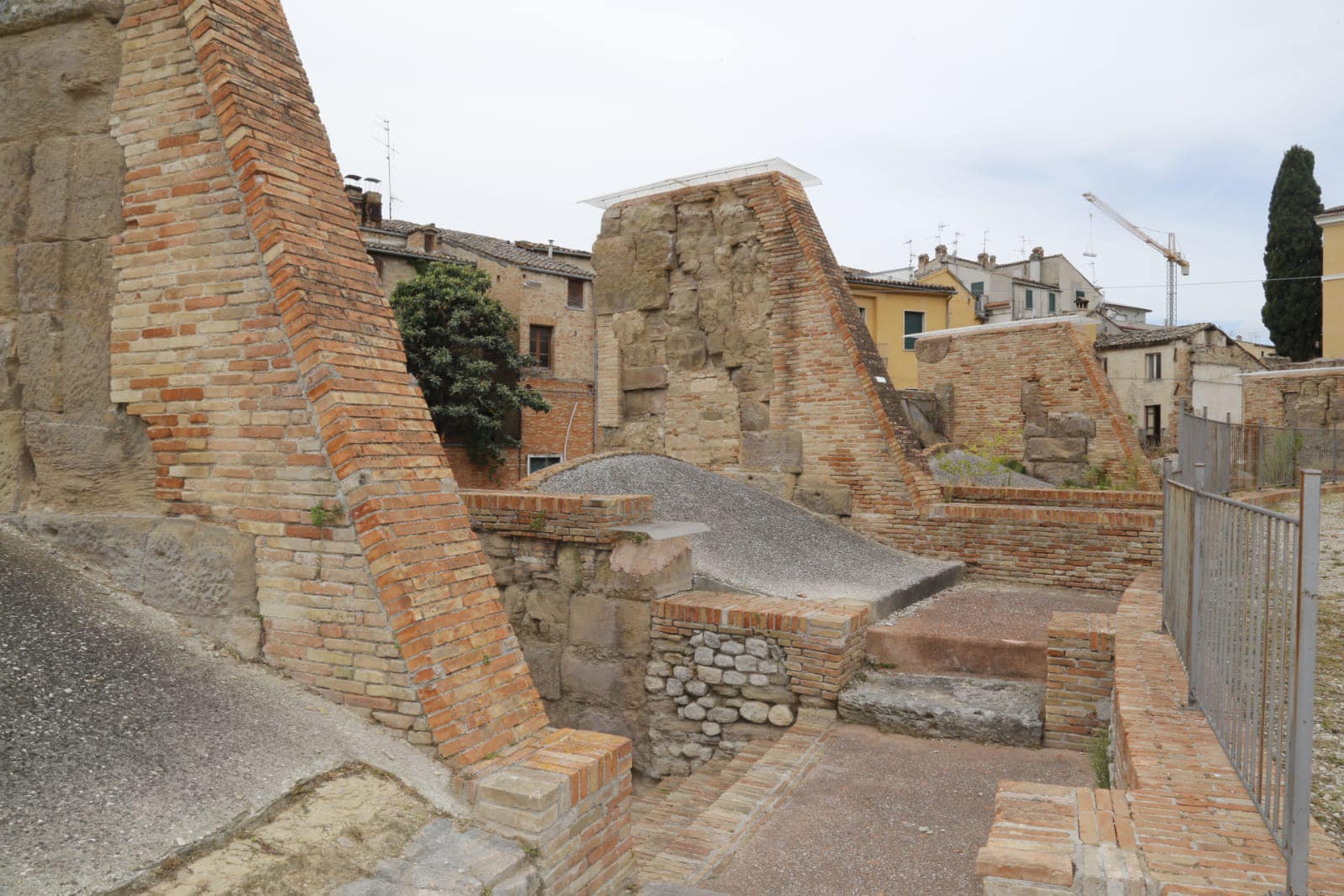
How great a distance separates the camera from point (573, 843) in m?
3.20

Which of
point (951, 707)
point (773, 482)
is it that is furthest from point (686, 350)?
point (951, 707)

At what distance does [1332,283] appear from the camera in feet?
77.5

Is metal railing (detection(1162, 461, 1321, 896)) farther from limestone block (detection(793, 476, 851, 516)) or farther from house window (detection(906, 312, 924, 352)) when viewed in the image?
house window (detection(906, 312, 924, 352))

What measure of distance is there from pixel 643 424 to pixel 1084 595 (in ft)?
16.2

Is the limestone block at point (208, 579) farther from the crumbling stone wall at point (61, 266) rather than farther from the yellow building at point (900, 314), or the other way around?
the yellow building at point (900, 314)

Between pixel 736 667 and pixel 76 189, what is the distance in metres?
4.46

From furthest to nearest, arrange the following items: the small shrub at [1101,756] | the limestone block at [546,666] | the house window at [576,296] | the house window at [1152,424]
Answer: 1. the house window at [576,296]
2. the house window at [1152,424]
3. the limestone block at [546,666]
4. the small shrub at [1101,756]

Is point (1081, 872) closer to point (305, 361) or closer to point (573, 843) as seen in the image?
point (573, 843)

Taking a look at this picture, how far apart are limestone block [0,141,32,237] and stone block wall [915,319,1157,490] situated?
11345 mm

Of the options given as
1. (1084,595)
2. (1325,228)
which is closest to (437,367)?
(1084,595)

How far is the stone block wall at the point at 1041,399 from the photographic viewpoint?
11.9 meters

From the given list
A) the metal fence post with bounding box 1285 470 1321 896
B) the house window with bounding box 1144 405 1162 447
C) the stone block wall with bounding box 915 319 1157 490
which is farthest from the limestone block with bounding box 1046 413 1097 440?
the house window with bounding box 1144 405 1162 447

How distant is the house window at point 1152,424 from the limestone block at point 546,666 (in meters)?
22.9

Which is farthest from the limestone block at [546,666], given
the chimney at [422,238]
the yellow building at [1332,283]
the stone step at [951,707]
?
the yellow building at [1332,283]
